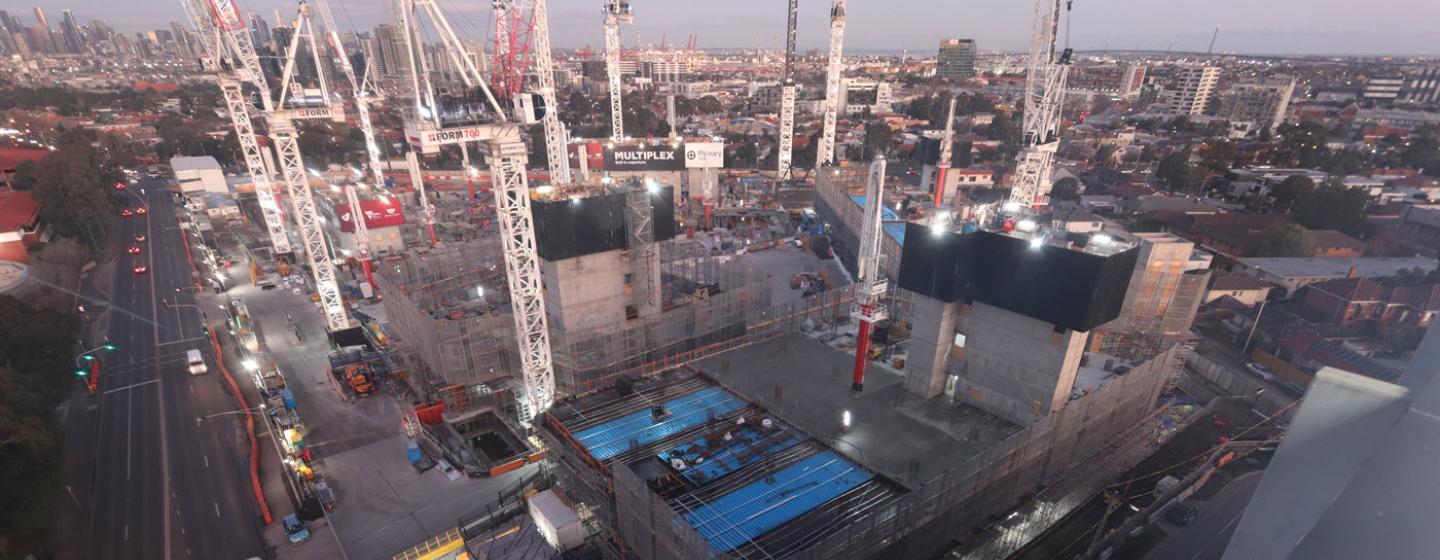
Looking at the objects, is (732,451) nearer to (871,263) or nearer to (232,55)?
(871,263)

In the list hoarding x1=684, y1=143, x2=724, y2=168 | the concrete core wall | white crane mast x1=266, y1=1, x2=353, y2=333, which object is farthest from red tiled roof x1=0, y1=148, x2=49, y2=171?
the concrete core wall

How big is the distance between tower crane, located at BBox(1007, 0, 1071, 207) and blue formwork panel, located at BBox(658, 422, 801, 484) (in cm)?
3179

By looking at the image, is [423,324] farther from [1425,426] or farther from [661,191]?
[1425,426]

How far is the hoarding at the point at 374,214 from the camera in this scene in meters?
57.0

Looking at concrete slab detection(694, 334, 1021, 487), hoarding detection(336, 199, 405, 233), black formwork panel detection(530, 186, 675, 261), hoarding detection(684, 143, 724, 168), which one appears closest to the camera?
concrete slab detection(694, 334, 1021, 487)

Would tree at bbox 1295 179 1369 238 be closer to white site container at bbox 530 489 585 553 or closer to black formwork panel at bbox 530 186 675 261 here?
black formwork panel at bbox 530 186 675 261

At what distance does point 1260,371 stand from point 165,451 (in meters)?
69.4

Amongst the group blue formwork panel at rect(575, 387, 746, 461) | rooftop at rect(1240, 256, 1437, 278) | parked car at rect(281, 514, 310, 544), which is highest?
rooftop at rect(1240, 256, 1437, 278)

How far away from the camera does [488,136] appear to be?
25750 mm

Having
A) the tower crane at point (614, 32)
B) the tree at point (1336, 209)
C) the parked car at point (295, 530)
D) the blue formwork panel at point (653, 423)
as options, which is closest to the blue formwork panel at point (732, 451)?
the blue formwork panel at point (653, 423)

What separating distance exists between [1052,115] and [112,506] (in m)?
66.0

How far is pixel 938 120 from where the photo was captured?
153 m

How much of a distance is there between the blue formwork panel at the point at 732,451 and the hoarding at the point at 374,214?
159 ft

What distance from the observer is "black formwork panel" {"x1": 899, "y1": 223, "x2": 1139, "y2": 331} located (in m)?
23.0
